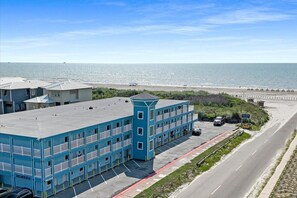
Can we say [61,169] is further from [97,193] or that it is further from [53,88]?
[53,88]

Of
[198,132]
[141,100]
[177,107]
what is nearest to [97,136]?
[141,100]

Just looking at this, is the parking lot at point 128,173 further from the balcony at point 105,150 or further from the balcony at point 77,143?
the balcony at point 77,143

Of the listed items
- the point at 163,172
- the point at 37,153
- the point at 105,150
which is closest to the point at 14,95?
the point at 105,150

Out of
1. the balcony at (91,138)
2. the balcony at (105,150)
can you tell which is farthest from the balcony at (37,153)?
the balcony at (105,150)

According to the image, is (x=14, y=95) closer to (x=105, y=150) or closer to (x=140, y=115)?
(x=140, y=115)

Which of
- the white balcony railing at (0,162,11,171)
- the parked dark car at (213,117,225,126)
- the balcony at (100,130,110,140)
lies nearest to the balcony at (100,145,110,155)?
the balcony at (100,130,110,140)

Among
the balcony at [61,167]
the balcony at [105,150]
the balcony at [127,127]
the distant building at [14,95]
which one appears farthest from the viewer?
the distant building at [14,95]

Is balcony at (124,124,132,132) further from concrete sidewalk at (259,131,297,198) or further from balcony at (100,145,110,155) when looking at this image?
concrete sidewalk at (259,131,297,198)
